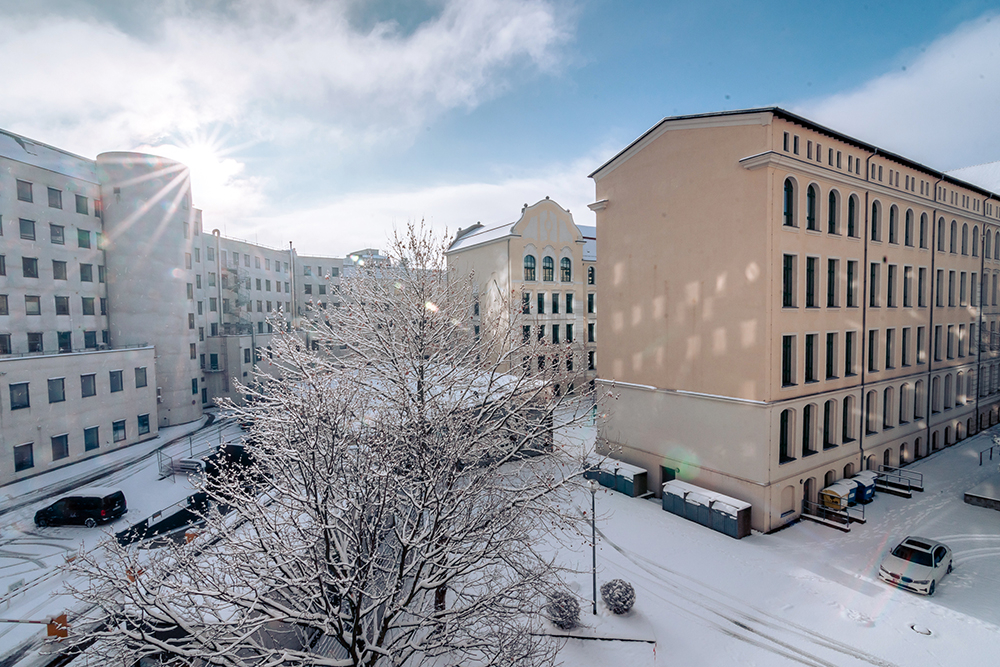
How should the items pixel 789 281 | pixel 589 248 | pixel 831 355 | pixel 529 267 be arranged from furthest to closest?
pixel 589 248
pixel 529 267
pixel 831 355
pixel 789 281

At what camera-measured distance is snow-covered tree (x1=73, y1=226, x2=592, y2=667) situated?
7438 mm

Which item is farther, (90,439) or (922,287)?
(90,439)

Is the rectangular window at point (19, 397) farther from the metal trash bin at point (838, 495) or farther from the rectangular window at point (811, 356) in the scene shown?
the metal trash bin at point (838, 495)

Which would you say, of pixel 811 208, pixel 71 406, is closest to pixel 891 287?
pixel 811 208

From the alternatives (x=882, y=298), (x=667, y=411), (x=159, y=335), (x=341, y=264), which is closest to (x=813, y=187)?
(x=882, y=298)

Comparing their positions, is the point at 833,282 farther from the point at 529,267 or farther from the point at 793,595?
the point at 529,267

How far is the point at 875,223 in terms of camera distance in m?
22.3

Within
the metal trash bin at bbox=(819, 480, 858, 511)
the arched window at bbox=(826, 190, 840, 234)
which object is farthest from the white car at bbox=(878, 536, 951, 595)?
the arched window at bbox=(826, 190, 840, 234)

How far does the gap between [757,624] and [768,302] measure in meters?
10.9

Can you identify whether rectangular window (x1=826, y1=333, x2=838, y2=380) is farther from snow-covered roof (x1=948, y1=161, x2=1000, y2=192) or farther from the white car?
snow-covered roof (x1=948, y1=161, x2=1000, y2=192)

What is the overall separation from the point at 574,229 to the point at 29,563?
38.4 meters

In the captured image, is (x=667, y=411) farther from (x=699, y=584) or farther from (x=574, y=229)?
(x=574, y=229)

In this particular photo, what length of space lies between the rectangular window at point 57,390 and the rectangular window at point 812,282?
137 feet

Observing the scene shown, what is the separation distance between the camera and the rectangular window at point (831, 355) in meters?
20.3
